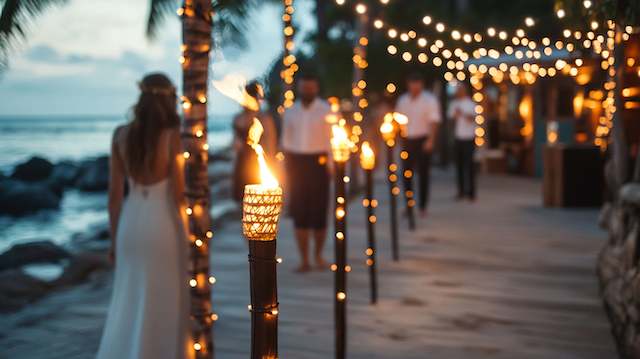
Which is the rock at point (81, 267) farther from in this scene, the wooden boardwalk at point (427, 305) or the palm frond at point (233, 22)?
the palm frond at point (233, 22)

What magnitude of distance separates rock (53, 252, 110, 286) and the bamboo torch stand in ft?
22.6

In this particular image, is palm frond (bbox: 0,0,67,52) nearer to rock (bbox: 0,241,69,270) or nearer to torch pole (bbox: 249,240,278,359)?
torch pole (bbox: 249,240,278,359)

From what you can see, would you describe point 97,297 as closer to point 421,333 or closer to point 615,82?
point 421,333

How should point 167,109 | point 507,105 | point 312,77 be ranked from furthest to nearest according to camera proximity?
point 507,105 → point 312,77 → point 167,109

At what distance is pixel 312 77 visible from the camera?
8.36 m

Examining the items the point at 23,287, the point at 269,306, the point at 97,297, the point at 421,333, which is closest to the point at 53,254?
the point at 23,287

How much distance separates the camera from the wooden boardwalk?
19.3 feet

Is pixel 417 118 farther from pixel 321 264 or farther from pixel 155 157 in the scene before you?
pixel 155 157

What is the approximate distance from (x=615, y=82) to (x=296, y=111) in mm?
2957

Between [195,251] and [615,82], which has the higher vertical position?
[615,82]

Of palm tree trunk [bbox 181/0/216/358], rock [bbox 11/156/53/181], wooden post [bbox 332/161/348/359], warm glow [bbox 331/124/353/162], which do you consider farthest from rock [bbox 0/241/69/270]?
rock [bbox 11/156/53/181]

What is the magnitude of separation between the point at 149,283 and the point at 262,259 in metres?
2.45

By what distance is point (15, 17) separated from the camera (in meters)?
5.64

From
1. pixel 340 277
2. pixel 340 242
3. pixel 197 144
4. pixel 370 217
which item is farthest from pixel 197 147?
pixel 370 217
